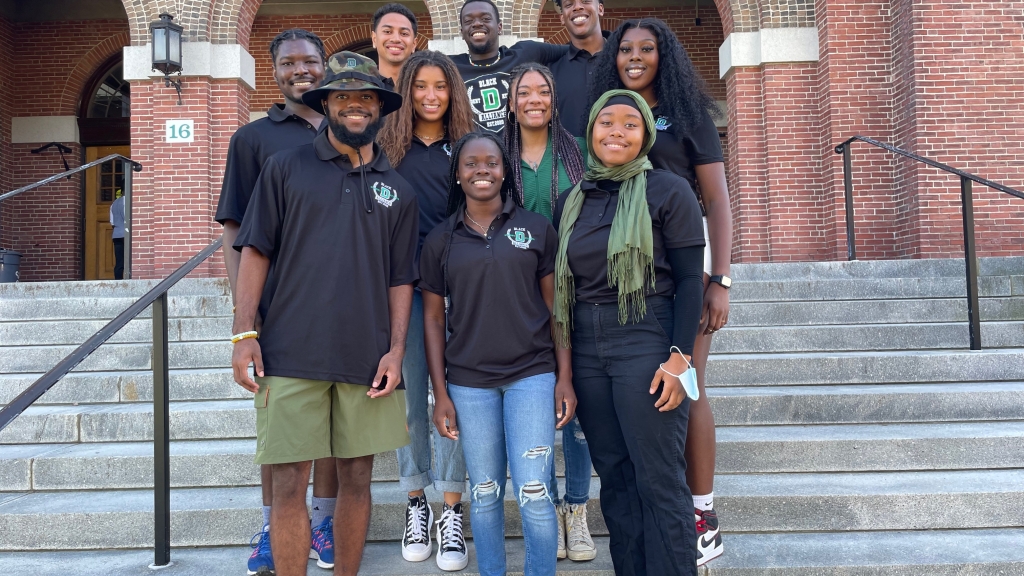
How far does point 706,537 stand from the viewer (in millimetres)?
3082

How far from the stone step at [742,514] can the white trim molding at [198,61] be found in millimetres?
6805

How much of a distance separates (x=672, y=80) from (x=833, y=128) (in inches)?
265

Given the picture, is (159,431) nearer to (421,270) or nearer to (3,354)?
(421,270)

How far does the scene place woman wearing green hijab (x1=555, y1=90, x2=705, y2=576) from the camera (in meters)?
2.62

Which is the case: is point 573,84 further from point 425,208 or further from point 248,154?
point 248,154

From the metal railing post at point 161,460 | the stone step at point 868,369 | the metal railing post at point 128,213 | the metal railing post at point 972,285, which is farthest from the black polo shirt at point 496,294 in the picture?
the metal railing post at point 128,213

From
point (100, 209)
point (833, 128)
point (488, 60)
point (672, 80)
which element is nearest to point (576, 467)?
point (672, 80)

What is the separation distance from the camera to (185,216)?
9242mm

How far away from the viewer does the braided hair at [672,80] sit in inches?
118

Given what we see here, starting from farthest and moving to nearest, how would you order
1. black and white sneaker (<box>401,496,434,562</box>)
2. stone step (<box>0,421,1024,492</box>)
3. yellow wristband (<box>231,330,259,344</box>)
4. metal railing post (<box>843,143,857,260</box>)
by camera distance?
metal railing post (<box>843,143,857,260</box>) < stone step (<box>0,421,1024,492</box>) < black and white sneaker (<box>401,496,434,562</box>) < yellow wristband (<box>231,330,259,344</box>)

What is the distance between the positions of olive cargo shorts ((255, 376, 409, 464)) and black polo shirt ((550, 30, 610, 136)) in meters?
1.53

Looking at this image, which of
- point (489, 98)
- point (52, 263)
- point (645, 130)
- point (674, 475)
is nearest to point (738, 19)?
point (489, 98)

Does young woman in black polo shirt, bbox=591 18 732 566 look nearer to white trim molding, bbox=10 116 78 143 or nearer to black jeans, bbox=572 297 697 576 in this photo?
black jeans, bbox=572 297 697 576

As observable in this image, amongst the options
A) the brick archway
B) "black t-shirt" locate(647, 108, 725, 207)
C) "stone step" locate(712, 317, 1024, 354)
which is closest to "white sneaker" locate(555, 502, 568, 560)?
"black t-shirt" locate(647, 108, 725, 207)
